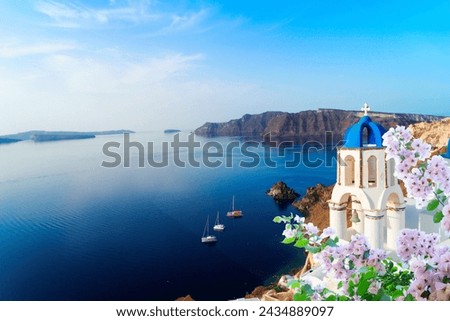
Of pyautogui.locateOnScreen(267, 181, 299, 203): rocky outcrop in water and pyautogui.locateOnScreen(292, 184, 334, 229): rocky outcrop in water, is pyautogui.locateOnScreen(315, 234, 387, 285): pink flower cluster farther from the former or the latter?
pyautogui.locateOnScreen(267, 181, 299, 203): rocky outcrop in water

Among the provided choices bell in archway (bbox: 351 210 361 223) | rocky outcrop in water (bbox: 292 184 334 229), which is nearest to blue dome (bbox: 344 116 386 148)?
bell in archway (bbox: 351 210 361 223)

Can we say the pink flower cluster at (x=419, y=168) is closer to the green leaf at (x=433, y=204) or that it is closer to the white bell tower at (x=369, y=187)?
the green leaf at (x=433, y=204)

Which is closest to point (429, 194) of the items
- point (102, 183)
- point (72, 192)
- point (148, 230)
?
point (148, 230)

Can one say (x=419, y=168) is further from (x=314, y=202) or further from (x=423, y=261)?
(x=314, y=202)

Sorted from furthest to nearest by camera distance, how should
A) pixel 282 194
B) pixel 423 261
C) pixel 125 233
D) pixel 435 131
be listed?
1. pixel 282 194
2. pixel 125 233
3. pixel 435 131
4. pixel 423 261

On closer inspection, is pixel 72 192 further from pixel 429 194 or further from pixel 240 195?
pixel 429 194

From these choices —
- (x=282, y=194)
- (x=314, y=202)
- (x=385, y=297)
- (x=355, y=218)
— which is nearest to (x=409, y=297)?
(x=385, y=297)

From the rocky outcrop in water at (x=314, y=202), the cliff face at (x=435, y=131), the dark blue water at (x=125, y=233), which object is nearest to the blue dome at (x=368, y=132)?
the dark blue water at (x=125, y=233)
